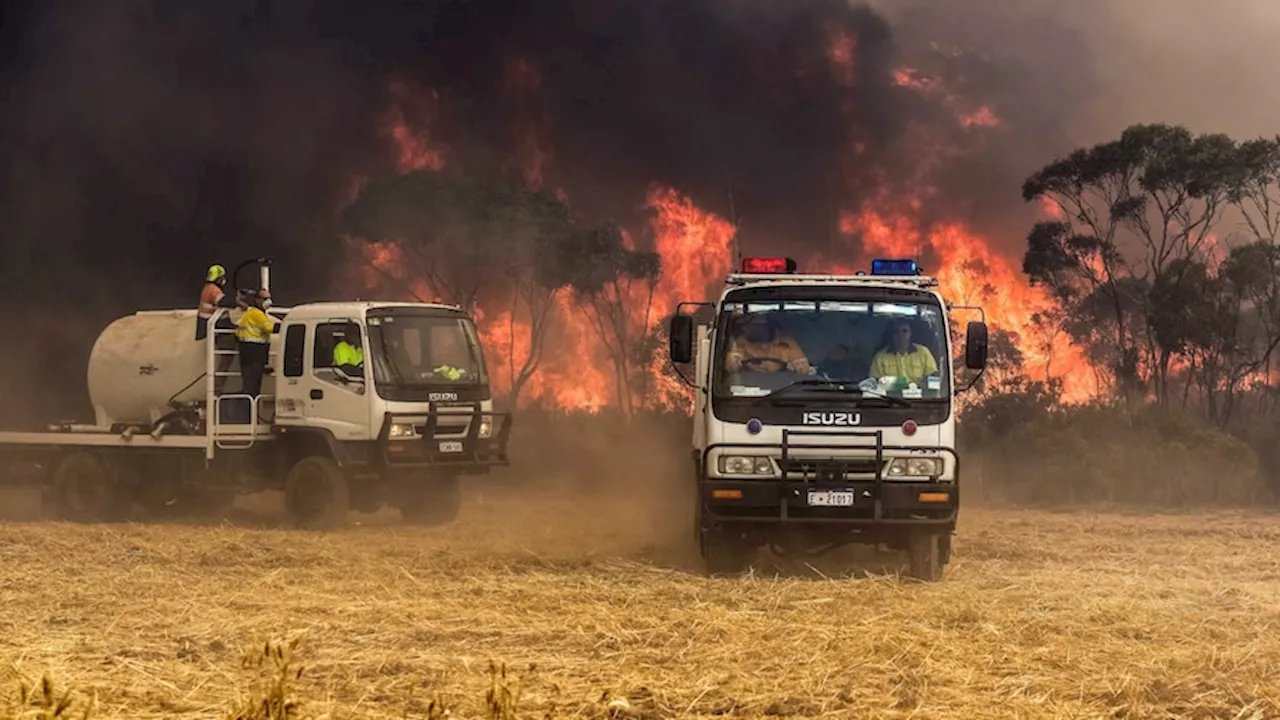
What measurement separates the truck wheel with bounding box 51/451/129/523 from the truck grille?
11152 millimetres

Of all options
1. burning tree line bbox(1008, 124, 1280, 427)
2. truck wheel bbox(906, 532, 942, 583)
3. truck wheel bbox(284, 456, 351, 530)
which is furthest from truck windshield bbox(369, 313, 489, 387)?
burning tree line bbox(1008, 124, 1280, 427)

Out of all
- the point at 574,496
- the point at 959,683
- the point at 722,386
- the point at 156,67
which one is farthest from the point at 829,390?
the point at 156,67

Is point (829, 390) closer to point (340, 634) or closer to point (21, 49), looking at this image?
point (340, 634)

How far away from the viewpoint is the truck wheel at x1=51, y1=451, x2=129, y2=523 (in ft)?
64.7

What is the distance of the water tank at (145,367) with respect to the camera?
746 inches

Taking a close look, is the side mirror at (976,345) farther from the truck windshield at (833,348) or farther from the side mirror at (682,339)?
the side mirror at (682,339)

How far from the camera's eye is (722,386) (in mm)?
12648

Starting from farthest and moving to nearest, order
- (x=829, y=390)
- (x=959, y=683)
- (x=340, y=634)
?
(x=829, y=390) → (x=340, y=634) → (x=959, y=683)

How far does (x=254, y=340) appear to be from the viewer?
18.3m

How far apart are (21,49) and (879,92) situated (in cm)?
2494

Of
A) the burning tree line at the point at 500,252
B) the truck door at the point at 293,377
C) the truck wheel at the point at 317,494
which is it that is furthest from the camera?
the burning tree line at the point at 500,252

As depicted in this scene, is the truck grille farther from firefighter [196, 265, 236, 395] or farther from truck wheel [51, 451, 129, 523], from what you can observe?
truck wheel [51, 451, 129, 523]

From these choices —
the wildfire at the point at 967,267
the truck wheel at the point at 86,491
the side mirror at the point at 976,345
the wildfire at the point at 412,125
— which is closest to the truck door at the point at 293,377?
the truck wheel at the point at 86,491

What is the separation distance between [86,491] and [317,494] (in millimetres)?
4214
